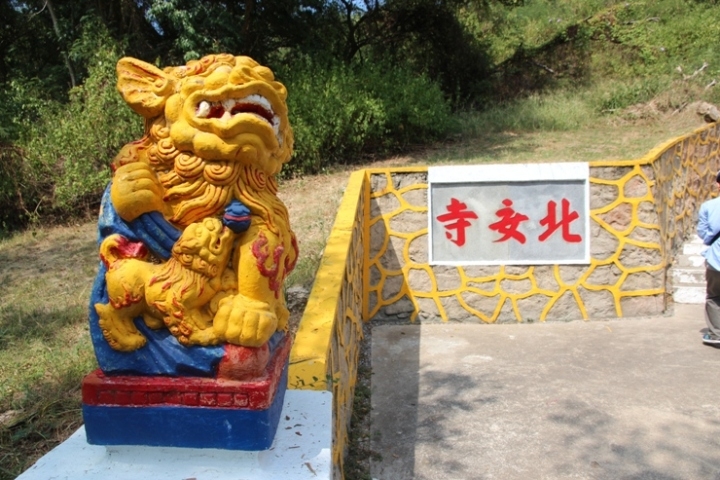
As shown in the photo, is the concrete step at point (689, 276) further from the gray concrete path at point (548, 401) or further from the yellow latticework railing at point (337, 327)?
the yellow latticework railing at point (337, 327)

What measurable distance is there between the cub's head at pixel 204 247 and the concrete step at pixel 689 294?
5095 mm

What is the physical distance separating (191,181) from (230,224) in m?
0.17

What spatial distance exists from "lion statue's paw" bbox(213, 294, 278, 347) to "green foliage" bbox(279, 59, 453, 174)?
6962 millimetres

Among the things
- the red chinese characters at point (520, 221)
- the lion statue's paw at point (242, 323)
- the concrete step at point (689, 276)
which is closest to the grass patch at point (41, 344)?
the lion statue's paw at point (242, 323)

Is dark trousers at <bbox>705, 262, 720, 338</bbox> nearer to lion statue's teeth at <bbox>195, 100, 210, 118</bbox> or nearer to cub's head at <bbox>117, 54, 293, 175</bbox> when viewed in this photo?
cub's head at <bbox>117, 54, 293, 175</bbox>

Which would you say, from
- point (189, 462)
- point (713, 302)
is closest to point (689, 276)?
point (713, 302)

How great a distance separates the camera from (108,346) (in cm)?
176

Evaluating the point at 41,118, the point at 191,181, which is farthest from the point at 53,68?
the point at 191,181

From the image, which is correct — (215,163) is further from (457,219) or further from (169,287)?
(457,219)

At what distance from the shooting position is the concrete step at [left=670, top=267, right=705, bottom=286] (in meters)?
→ 5.70

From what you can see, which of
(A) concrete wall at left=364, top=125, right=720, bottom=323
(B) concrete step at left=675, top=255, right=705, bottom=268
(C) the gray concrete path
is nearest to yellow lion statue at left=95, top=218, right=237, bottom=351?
(C) the gray concrete path

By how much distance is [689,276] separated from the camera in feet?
18.8

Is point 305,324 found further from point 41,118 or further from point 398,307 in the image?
point 41,118

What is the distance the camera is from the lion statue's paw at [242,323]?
172 cm
